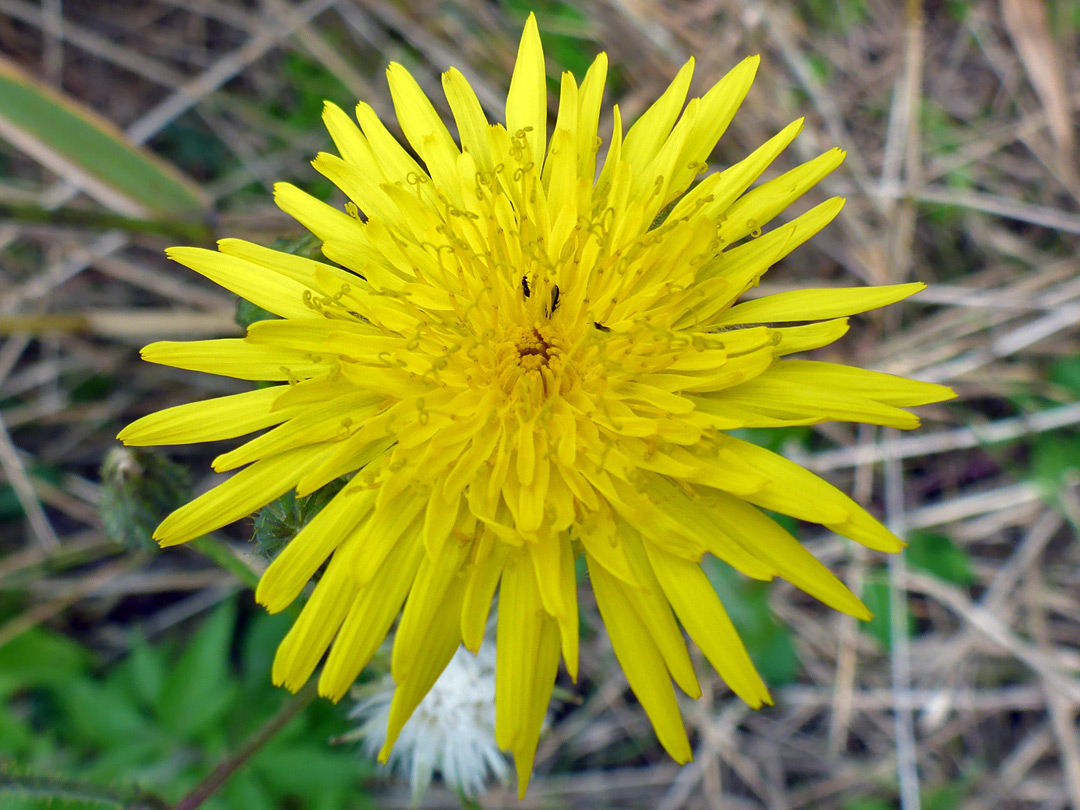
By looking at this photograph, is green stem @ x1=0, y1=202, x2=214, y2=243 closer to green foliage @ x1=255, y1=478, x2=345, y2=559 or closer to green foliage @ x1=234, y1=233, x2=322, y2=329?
green foliage @ x1=234, y1=233, x2=322, y2=329

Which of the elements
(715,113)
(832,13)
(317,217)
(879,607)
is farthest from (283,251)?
(832,13)

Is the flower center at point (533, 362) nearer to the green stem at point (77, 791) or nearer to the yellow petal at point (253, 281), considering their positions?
the yellow petal at point (253, 281)

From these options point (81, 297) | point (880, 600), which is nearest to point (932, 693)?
point (880, 600)

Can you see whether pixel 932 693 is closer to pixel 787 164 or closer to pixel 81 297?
pixel 787 164

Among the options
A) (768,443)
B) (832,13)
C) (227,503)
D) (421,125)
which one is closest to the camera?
(227,503)

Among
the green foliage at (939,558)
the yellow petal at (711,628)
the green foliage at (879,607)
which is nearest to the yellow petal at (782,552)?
the yellow petal at (711,628)

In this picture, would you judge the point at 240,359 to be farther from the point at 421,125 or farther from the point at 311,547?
the point at 421,125

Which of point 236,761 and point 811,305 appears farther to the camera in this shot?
point 236,761
